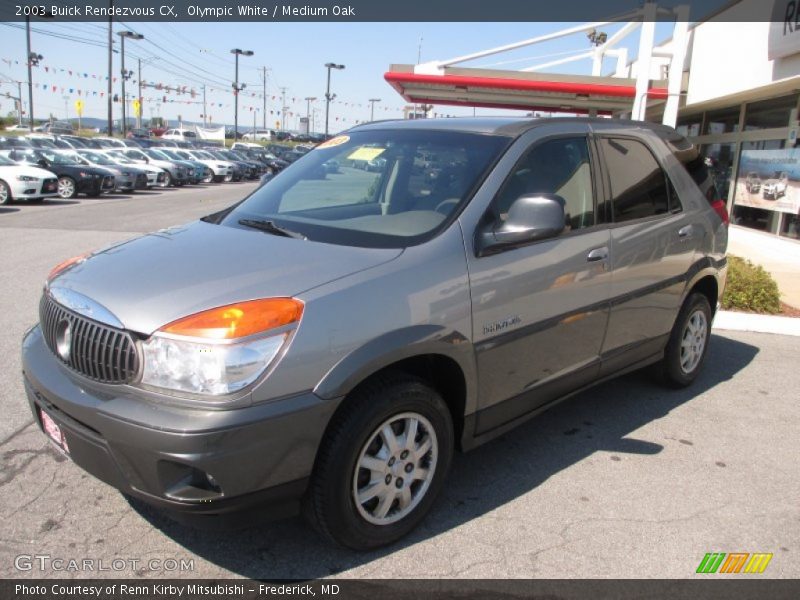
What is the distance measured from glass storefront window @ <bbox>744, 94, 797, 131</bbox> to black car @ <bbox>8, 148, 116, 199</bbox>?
1743 cm

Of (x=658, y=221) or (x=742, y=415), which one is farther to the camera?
(x=742, y=415)

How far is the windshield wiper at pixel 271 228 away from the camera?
315cm

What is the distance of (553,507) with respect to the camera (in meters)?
3.30

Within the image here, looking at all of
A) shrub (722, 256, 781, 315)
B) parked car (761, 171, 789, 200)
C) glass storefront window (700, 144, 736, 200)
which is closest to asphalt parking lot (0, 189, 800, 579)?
shrub (722, 256, 781, 315)

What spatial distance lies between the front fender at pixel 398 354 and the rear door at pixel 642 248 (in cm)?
126

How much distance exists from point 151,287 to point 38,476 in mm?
1491

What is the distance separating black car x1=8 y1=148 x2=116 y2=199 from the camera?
1962 centimetres

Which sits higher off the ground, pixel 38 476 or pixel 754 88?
pixel 754 88

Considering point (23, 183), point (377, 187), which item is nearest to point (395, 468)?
point (377, 187)

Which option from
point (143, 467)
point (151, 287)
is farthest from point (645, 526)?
point (151, 287)

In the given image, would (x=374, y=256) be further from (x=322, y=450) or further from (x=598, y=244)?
(x=598, y=244)

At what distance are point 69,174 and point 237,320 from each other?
1995cm

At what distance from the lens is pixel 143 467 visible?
7.84 feet

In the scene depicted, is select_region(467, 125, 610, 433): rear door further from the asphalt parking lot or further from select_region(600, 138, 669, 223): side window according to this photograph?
the asphalt parking lot
